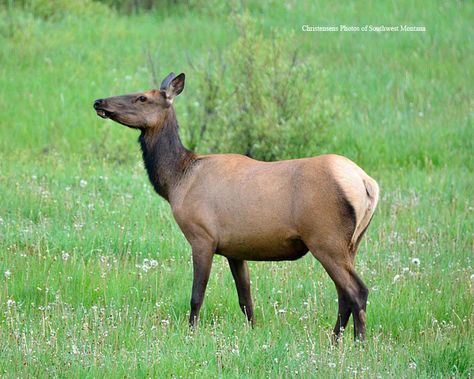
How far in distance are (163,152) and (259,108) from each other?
6.32 metres

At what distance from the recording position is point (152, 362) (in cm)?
665

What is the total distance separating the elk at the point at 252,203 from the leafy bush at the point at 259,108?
19.5ft

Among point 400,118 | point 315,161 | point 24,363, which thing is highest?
point 315,161

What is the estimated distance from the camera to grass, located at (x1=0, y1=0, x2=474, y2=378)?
22.7ft

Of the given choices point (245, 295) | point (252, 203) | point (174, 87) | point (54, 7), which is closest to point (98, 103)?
point (174, 87)

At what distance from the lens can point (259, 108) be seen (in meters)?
15.0

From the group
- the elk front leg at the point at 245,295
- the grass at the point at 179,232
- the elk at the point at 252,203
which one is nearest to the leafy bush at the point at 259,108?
the grass at the point at 179,232

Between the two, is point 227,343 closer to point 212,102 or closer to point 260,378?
point 260,378

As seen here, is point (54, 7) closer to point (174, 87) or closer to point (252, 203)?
point (174, 87)

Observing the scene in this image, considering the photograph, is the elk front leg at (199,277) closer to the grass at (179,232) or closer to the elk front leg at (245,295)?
the grass at (179,232)

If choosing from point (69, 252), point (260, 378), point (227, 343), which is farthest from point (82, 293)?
point (260, 378)

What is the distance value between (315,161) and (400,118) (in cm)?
925

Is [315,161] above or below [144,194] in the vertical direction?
above

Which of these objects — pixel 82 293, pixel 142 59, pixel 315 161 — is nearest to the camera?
pixel 315 161
